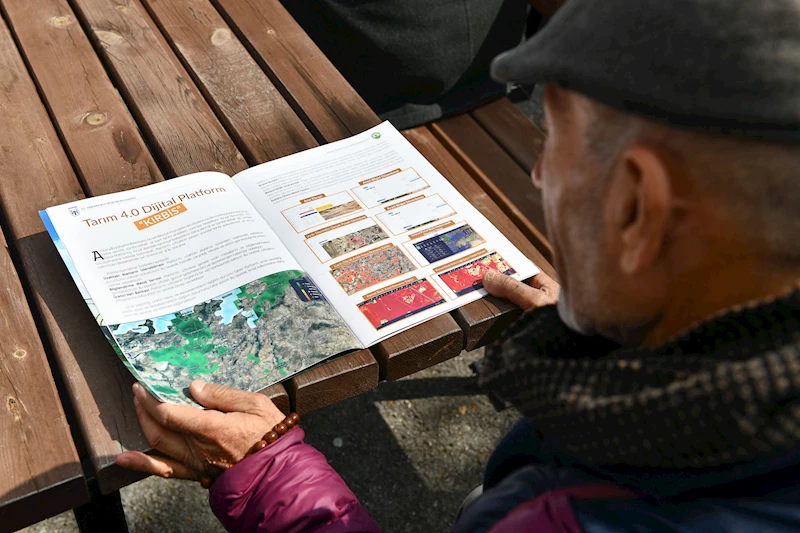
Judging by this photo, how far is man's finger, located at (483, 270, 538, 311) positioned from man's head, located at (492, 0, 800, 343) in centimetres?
42

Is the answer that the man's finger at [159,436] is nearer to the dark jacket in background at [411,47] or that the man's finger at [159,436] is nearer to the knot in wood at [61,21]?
the knot in wood at [61,21]

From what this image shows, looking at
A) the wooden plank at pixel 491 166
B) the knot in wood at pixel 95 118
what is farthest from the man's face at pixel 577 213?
the knot in wood at pixel 95 118

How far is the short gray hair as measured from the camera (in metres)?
0.60

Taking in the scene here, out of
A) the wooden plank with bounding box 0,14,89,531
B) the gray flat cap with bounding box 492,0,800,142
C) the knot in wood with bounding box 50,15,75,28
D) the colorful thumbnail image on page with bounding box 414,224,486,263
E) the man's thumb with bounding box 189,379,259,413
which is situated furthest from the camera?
the knot in wood with bounding box 50,15,75,28

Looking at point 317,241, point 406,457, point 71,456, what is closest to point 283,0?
Answer: point 317,241

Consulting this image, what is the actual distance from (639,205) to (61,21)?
142 centimetres

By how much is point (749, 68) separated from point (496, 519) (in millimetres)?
457

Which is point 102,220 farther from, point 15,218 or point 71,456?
point 71,456

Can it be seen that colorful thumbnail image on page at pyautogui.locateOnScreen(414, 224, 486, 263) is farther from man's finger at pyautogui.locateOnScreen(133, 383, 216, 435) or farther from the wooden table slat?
man's finger at pyautogui.locateOnScreen(133, 383, 216, 435)

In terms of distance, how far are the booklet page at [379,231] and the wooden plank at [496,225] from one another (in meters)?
0.03

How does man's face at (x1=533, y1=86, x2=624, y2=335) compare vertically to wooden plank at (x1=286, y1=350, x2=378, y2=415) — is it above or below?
above

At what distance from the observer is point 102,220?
1.21 metres

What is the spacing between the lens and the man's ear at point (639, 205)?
63cm

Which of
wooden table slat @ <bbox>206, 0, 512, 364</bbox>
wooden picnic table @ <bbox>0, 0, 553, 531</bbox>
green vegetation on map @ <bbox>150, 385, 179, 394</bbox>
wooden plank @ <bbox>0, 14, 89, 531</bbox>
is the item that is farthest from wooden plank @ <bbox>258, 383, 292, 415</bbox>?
wooden table slat @ <bbox>206, 0, 512, 364</bbox>
